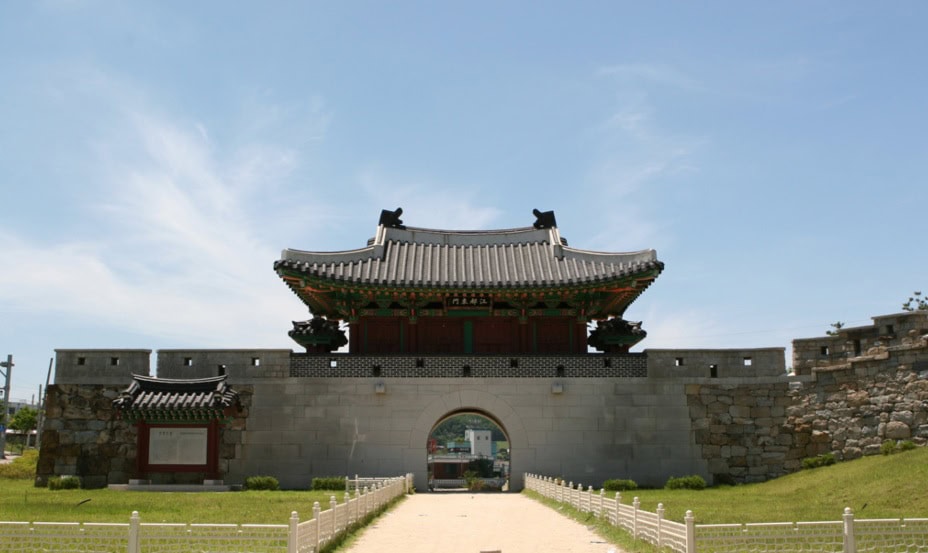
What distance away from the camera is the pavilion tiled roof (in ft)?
86.2

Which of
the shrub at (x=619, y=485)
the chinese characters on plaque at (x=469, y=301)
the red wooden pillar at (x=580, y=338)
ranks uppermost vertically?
the chinese characters on plaque at (x=469, y=301)

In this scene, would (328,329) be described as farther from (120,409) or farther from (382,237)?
(120,409)

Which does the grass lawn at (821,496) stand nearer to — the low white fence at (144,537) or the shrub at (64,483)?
the low white fence at (144,537)

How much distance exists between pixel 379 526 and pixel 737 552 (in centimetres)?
754

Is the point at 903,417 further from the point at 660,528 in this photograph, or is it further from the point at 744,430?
the point at 660,528

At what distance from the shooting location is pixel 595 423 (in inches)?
1117

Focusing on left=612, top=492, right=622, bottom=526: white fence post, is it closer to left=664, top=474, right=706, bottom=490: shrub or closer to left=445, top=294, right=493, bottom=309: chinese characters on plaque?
left=664, top=474, right=706, bottom=490: shrub

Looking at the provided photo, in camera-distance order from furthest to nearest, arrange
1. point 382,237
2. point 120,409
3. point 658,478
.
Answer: point 382,237, point 658,478, point 120,409

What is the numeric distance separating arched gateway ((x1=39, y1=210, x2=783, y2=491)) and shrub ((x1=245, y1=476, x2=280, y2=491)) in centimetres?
94

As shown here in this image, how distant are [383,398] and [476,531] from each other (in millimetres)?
12477

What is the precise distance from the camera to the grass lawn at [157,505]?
1641 cm

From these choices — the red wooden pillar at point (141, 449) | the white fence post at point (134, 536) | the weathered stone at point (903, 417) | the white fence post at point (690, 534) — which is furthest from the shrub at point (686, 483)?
the white fence post at point (134, 536)

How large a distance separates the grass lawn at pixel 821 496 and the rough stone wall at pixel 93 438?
12.2 meters

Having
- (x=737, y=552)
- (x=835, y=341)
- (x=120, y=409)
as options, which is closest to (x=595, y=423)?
(x=835, y=341)
